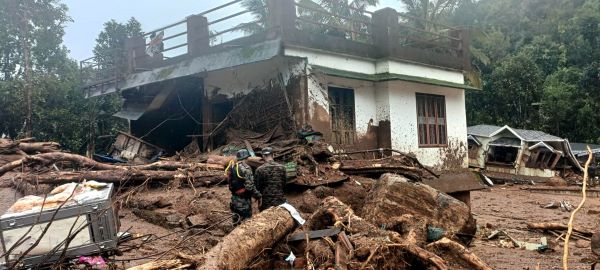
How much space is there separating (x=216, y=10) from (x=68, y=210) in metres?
9.74

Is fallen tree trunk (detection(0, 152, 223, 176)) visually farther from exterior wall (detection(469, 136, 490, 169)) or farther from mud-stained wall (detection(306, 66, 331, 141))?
exterior wall (detection(469, 136, 490, 169))

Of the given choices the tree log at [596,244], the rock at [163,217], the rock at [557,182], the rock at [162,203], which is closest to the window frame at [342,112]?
the rock at [162,203]

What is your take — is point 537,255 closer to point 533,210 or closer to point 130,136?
point 533,210

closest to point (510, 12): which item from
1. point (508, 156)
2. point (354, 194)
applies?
point (508, 156)

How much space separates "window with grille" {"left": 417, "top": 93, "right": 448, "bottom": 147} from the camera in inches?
633

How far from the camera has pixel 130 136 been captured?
15.4 m

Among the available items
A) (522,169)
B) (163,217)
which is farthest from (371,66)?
(522,169)

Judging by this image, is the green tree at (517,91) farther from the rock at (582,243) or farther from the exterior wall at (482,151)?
the rock at (582,243)

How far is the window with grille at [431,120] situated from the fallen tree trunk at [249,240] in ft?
34.5

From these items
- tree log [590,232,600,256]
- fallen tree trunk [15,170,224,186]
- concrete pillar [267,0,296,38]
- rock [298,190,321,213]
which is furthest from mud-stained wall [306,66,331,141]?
tree log [590,232,600,256]

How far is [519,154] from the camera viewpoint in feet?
68.2

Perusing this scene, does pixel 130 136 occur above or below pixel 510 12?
below

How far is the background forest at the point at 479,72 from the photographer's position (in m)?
19.2

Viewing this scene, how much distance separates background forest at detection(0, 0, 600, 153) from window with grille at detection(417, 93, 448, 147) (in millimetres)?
2373
